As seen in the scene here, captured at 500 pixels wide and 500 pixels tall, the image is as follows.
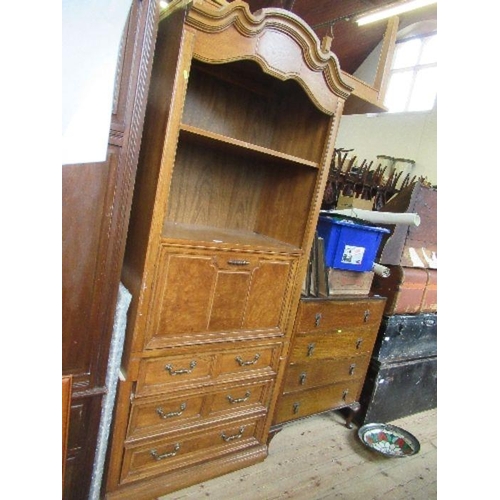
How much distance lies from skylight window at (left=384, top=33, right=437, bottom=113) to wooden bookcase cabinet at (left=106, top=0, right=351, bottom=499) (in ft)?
20.2

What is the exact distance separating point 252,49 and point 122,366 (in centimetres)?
143

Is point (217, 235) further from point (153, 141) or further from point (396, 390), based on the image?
point (396, 390)

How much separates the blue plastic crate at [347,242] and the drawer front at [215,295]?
36cm

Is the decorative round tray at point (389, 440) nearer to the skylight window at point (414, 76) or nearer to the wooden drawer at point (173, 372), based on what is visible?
the wooden drawer at point (173, 372)

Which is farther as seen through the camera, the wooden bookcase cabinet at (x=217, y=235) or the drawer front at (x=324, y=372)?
the drawer front at (x=324, y=372)

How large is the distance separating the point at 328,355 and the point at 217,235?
106 cm

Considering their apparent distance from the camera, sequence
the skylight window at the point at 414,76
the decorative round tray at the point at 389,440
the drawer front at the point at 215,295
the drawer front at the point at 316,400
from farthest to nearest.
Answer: the skylight window at the point at 414,76
the decorative round tray at the point at 389,440
the drawer front at the point at 316,400
the drawer front at the point at 215,295

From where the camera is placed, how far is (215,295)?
1691 mm

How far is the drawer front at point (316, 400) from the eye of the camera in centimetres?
221

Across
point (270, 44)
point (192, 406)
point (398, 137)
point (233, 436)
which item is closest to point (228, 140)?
point (270, 44)

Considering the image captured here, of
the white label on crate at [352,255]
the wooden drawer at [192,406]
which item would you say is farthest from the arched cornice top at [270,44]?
the wooden drawer at [192,406]

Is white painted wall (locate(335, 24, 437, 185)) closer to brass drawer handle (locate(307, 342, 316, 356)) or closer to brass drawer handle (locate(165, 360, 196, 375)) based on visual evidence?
brass drawer handle (locate(307, 342, 316, 356))

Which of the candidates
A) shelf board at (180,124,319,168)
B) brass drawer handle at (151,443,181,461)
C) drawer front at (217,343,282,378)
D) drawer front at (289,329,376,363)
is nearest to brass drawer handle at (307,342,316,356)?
drawer front at (289,329,376,363)

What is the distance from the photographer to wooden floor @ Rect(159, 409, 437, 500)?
1.88 meters
